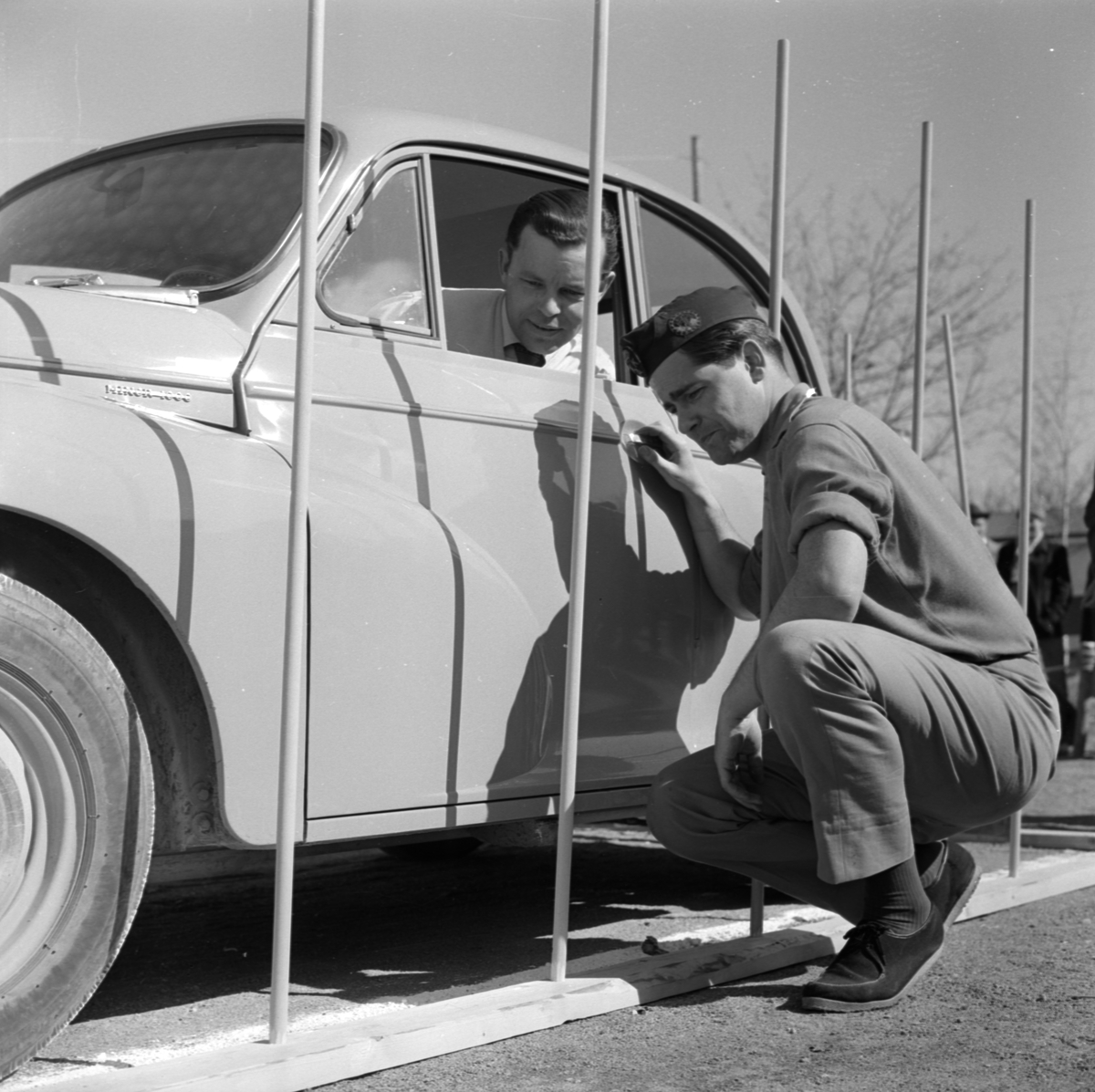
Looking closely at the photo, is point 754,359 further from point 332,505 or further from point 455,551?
point 332,505

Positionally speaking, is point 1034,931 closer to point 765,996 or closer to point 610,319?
point 765,996

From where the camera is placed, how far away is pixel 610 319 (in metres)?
4.01

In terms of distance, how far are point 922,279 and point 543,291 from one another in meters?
1.13

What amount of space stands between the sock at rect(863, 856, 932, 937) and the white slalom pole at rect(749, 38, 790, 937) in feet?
1.31

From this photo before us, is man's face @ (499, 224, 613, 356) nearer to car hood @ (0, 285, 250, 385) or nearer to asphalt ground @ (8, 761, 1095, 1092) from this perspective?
car hood @ (0, 285, 250, 385)

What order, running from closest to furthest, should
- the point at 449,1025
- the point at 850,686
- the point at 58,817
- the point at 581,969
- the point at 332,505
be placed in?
1. the point at 58,817
2. the point at 449,1025
3. the point at 332,505
4. the point at 850,686
5. the point at 581,969

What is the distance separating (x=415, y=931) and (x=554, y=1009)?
3.78ft

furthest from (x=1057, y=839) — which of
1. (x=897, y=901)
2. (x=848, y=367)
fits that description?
(x=897, y=901)

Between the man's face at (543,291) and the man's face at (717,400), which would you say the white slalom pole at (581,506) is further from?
the man's face at (543,291)

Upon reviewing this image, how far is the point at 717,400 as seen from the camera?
3330 mm

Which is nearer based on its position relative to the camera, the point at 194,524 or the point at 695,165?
the point at 194,524

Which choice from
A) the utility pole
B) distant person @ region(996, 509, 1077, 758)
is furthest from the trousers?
distant person @ region(996, 509, 1077, 758)

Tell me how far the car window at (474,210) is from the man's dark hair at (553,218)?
3cm

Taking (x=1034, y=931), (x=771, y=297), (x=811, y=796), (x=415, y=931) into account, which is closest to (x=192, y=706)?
(x=811, y=796)
